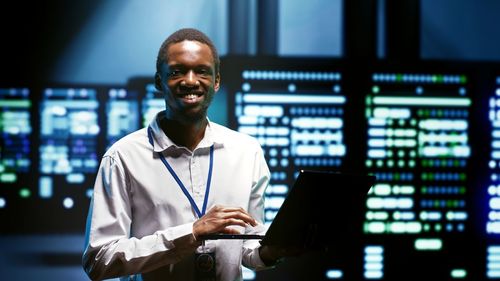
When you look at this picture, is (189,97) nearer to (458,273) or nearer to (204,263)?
(204,263)

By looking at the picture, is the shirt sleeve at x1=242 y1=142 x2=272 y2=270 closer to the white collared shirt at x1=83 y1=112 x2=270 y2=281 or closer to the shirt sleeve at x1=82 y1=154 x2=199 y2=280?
the white collared shirt at x1=83 y1=112 x2=270 y2=281

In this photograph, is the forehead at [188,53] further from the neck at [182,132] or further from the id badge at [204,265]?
the id badge at [204,265]

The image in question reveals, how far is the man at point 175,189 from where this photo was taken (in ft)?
4.78

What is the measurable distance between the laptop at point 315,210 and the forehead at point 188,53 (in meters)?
0.35

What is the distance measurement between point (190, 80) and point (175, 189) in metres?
0.23

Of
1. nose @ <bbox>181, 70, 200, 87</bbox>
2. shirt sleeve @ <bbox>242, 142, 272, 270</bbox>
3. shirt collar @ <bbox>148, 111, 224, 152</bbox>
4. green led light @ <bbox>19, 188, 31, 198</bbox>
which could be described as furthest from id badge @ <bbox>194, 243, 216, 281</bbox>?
green led light @ <bbox>19, 188, 31, 198</bbox>

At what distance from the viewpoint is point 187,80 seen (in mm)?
1537

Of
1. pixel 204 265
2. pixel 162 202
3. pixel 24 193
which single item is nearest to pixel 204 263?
pixel 204 265

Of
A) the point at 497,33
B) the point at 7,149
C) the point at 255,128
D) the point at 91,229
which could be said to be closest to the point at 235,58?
the point at 255,128

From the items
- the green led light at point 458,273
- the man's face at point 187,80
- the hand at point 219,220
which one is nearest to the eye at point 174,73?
the man's face at point 187,80

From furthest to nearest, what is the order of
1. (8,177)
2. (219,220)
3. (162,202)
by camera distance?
(8,177)
(162,202)
(219,220)

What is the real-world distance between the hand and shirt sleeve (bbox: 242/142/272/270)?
20cm

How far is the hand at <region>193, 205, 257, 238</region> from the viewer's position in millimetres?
1388

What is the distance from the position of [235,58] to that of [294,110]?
1.07 feet
